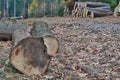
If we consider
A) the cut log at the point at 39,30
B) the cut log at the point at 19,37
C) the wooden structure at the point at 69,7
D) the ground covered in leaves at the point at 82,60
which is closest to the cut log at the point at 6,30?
the ground covered in leaves at the point at 82,60

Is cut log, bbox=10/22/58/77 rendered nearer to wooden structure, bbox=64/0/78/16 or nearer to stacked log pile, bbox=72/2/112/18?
stacked log pile, bbox=72/2/112/18

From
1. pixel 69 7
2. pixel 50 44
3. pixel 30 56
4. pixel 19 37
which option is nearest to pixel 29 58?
pixel 30 56

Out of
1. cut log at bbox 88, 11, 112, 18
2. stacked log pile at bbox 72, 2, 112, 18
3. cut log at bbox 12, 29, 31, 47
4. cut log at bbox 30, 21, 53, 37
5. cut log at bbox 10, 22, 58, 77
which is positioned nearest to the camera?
cut log at bbox 10, 22, 58, 77

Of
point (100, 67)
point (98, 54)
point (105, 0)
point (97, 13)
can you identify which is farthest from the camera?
point (105, 0)

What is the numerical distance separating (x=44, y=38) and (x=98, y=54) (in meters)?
2.51

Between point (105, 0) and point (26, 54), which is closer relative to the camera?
point (26, 54)

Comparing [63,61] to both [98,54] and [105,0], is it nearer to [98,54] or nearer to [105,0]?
[98,54]

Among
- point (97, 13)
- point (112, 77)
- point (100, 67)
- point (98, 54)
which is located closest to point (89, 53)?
point (98, 54)

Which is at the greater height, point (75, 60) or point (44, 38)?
point (44, 38)

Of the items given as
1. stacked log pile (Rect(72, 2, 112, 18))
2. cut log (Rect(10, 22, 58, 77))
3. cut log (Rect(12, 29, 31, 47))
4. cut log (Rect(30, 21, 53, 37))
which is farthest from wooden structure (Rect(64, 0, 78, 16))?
cut log (Rect(10, 22, 58, 77))

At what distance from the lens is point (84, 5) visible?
24.5m

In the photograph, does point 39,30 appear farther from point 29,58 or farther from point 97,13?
point 97,13

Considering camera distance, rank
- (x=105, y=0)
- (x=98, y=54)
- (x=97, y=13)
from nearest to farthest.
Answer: (x=98, y=54) < (x=97, y=13) < (x=105, y=0)

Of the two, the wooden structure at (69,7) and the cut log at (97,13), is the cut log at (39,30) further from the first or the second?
the wooden structure at (69,7)
